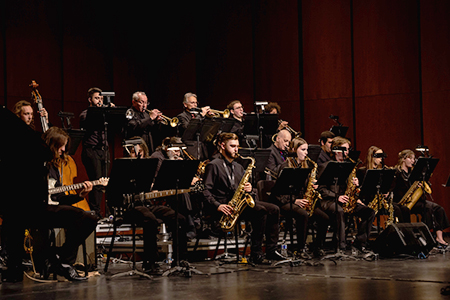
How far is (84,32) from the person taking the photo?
33.0ft

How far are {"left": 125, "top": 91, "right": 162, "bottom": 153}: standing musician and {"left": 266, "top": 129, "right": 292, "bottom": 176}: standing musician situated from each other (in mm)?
1735

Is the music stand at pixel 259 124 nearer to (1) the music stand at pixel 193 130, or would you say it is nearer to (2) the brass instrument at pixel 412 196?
(1) the music stand at pixel 193 130

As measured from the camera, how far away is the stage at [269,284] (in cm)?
430

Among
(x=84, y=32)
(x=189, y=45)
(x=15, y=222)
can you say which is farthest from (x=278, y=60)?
(x=15, y=222)

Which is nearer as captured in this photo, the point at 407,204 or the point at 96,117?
the point at 96,117

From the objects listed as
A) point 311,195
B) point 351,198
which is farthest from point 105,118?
point 351,198

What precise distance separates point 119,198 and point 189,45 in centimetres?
623

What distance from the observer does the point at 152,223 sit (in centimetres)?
562

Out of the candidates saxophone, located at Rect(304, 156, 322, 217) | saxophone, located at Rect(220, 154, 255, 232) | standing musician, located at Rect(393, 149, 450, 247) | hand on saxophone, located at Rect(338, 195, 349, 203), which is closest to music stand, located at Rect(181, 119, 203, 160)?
saxophone, located at Rect(220, 154, 255, 232)

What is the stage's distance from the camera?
430 cm

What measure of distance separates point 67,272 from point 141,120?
3.08m

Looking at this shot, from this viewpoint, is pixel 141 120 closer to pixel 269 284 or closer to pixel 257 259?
pixel 257 259

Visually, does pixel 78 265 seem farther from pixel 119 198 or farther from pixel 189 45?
pixel 189 45

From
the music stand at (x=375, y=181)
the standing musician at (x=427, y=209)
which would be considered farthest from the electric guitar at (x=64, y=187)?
the standing musician at (x=427, y=209)
